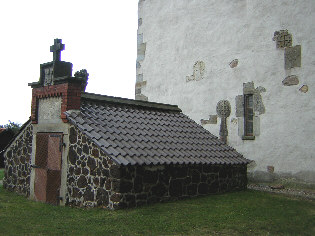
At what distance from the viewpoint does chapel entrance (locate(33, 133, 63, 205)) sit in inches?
351

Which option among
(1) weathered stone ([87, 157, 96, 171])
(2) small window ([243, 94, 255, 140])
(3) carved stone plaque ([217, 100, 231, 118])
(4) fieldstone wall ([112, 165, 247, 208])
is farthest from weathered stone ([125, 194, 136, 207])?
(3) carved stone plaque ([217, 100, 231, 118])

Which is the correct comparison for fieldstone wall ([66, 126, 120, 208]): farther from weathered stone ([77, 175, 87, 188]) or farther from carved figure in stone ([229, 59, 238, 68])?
carved figure in stone ([229, 59, 238, 68])

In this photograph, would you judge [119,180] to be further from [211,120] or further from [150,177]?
[211,120]

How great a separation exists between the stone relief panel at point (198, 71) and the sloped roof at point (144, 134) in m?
2.47

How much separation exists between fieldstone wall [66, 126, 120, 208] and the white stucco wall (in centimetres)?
605

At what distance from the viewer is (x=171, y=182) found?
8.69 metres

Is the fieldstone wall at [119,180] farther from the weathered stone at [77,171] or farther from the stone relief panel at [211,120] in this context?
the stone relief panel at [211,120]

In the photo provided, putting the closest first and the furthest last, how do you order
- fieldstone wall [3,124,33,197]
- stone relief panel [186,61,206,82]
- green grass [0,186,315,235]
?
green grass [0,186,315,235]
fieldstone wall [3,124,33,197]
stone relief panel [186,61,206,82]

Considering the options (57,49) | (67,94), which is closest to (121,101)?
(67,94)

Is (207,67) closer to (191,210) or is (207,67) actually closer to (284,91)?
(284,91)

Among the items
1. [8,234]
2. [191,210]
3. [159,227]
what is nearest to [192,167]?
[191,210]

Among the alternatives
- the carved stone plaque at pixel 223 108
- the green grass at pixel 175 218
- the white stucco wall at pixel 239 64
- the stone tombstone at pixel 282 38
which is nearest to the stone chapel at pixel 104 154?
the green grass at pixel 175 218

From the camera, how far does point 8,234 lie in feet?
19.6

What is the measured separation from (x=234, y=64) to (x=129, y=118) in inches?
199
